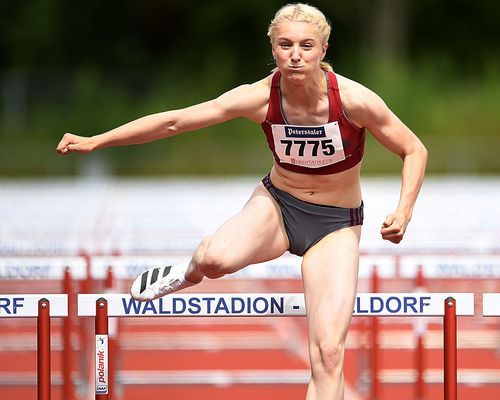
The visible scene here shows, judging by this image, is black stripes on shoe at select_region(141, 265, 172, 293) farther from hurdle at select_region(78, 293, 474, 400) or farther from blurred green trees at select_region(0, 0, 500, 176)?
blurred green trees at select_region(0, 0, 500, 176)

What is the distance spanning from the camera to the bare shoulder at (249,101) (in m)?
5.58

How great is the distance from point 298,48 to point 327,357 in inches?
52.0

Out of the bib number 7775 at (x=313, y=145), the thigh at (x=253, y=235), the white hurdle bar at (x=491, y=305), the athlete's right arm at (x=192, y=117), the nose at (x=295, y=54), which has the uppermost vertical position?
the nose at (x=295, y=54)

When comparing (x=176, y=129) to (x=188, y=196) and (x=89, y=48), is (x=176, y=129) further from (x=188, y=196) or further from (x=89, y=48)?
(x=89, y=48)

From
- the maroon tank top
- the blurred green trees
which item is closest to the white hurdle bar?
the maroon tank top

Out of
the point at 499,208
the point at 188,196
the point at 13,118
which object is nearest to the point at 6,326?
the point at 499,208

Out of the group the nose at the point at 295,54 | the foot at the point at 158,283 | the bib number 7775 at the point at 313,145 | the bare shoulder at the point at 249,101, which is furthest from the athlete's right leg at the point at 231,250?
the nose at the point at 295,54

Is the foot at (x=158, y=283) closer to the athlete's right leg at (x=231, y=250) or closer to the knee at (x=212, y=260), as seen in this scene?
the athlete's right leg at (x=231, y=250)

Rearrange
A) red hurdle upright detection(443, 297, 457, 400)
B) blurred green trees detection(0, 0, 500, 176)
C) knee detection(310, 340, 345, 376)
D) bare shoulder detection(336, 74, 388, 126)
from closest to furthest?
knee detection(310, 340, 345, 376)
bare shoulder detection(336, 74, 388, 126)
red hurdle upright detection(443, 297, 457, 400)
blurred green trees detection(0, 0, 500, 176)

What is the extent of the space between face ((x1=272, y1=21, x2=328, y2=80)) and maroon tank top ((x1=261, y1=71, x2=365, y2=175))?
0.19m

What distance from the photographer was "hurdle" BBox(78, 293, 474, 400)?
554cm

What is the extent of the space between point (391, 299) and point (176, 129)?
1231 millimetres

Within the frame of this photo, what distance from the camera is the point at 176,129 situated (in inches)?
222

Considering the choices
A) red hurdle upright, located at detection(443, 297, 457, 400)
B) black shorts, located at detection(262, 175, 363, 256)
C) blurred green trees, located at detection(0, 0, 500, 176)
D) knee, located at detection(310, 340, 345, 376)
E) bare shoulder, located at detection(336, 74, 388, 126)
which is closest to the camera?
knee, located at detection(310, 340, 345, 376)
